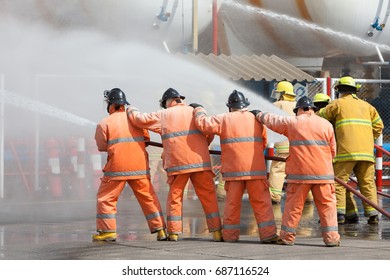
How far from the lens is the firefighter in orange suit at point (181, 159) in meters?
9.45

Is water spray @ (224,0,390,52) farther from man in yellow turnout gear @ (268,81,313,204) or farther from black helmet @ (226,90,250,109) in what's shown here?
black helmet @ (226,90,250,109)

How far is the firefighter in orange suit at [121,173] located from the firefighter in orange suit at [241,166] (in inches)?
26.0

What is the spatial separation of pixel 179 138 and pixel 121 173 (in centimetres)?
64

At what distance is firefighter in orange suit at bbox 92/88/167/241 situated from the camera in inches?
376

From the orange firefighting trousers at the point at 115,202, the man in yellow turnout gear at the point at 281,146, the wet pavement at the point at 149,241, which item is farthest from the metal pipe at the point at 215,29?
the orange firefighting trousers at the point at 115,202

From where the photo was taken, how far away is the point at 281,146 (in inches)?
537

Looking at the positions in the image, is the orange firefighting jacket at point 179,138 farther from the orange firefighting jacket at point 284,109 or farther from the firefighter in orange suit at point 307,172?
the orange firefighting jacket at point 284,109

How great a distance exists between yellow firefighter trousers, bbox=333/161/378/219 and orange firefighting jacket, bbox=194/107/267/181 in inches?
83.3

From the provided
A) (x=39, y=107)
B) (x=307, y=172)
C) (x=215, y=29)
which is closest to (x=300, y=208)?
(x=307, y=172)

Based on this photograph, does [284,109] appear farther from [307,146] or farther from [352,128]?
[307,146]

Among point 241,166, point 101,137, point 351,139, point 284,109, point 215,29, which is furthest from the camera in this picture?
point 215,29

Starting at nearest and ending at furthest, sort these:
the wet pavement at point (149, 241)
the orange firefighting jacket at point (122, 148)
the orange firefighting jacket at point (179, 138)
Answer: the wet pavement at point (149, 241) < the orange firefighting jacket at point (179, 138) < the orange firefighting jacket at point (122, 148)

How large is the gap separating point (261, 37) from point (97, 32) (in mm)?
3422
